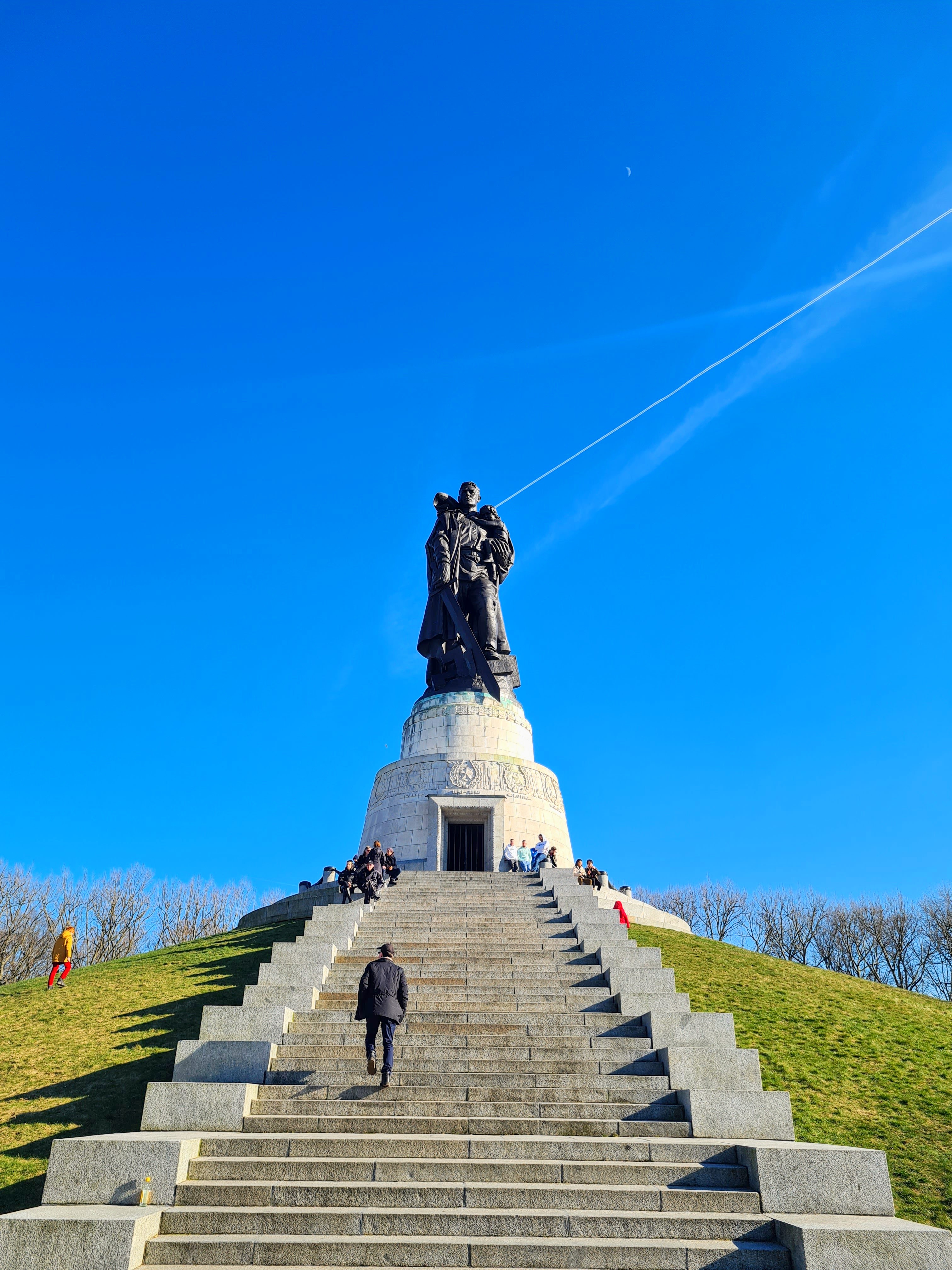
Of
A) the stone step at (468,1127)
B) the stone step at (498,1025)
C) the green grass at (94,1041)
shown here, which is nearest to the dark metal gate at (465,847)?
the green grass at (94,1041)

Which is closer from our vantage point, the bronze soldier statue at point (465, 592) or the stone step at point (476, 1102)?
the stone step at point (476, 1102)

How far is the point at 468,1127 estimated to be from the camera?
9.82 m

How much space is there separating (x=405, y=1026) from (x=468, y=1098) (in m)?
2.08

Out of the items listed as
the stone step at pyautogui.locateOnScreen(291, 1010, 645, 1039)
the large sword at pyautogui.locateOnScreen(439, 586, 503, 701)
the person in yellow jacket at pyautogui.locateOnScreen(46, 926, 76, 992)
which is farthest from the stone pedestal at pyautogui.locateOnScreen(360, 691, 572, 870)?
the stone step at pyautogui.locateOnScreen(291, 1010, 645, 1039)

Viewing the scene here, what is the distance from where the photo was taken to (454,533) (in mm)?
34531

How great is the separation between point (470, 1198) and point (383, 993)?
2659mm

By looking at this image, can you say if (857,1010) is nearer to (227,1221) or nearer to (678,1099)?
(678,1099)

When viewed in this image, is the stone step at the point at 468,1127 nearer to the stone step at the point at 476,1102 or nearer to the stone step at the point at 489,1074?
the stone step at the point at 476,1102

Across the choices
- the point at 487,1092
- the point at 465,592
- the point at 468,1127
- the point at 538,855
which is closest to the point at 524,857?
the point at 538,855

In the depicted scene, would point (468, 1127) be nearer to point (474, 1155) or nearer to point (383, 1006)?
point (474, 1155)

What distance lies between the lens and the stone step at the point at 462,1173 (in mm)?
8820

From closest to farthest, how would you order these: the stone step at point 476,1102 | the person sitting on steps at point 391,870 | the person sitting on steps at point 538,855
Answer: the stone step at point 476,1102
the person sitting on steps at point 391,870
the person sitting on steps at point 538,855

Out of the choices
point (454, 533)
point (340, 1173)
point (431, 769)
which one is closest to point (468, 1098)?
point (340, 1173)

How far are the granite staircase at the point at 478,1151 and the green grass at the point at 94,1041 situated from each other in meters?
1.48
